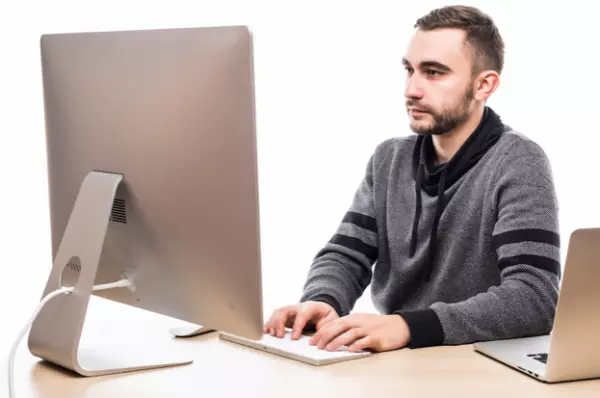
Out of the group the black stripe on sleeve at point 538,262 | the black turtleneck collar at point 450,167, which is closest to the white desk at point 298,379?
the black stripe on sleeve at point 538,262

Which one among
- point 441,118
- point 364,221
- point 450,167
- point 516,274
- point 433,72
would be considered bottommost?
point 516,274

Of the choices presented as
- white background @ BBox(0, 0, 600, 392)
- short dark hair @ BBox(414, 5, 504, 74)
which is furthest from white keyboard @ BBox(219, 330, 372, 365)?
white background @ BBox(0, 0, 600, 392)

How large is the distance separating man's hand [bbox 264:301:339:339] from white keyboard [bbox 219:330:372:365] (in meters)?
0.02

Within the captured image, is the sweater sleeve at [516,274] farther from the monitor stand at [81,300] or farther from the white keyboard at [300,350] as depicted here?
the monitor stand at [81,300]

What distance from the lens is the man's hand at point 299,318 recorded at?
1.83m

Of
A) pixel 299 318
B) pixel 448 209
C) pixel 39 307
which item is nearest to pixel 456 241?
pixel 448 209

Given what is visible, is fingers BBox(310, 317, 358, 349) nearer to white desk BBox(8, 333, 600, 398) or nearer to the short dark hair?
white desk BBox(8, 333, 600, 398)

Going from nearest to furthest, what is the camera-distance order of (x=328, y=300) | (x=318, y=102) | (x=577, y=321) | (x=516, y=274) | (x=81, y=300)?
(x=577, y=321) → (x=81, y=300) → (x=516, y=274) → (x=328, y=300) → (x=318, y=102)

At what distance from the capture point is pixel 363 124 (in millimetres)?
3578

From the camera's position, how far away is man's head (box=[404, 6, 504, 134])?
213 cm

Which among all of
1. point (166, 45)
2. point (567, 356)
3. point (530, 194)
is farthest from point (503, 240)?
point (166, 45)

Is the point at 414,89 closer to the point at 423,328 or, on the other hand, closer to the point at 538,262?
the point at 538,262

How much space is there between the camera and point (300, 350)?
5.66 ft

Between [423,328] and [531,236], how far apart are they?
0.32 metres
